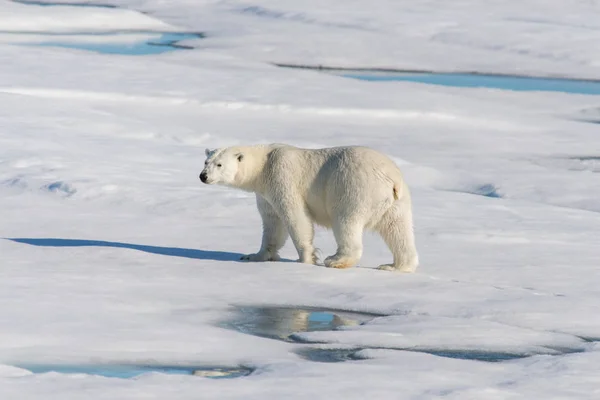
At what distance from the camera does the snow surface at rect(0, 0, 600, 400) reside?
412 centimetres

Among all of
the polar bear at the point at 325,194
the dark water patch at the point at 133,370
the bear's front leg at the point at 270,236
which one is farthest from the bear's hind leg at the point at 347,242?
the dark water patch at the point at 133,370

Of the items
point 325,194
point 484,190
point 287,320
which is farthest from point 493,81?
point 287,320

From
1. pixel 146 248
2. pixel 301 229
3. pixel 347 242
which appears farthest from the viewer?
pixel 146 248

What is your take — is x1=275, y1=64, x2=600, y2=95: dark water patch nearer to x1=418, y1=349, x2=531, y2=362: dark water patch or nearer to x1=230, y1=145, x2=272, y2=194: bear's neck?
x1=230, y1=145, x2=272, y2=194: bear's neck

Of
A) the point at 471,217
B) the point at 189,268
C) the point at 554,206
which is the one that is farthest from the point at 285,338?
the point at 554,206

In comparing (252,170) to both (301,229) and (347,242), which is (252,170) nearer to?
(301,229)

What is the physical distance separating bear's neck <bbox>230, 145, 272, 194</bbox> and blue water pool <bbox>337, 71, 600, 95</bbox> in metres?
9.42

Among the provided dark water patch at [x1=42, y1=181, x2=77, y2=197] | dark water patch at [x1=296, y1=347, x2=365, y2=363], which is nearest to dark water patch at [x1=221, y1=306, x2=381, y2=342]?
dark water patch at [x1=296, y1=347, x2=365, y2=363]

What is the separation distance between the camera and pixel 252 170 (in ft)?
19.4

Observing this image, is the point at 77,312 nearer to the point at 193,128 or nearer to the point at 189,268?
the point at 189,268

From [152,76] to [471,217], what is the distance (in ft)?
23.8

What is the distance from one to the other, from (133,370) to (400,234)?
2102 mm

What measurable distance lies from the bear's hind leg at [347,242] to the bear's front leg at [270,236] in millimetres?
378

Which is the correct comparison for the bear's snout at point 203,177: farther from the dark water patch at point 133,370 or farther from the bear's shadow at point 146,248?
the dark water patch at point 133,370
